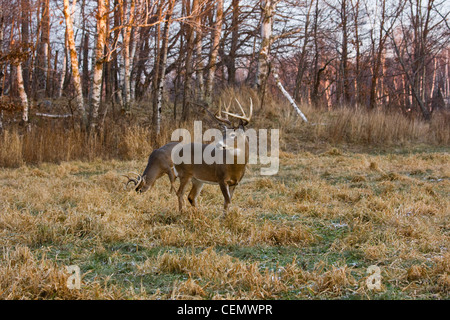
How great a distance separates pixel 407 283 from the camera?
126 inches

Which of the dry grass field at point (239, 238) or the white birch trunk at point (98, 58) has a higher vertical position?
the white birch trunk at point (98, 58)

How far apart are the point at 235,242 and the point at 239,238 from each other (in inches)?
4.3

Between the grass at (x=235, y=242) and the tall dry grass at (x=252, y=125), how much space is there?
14.2ft

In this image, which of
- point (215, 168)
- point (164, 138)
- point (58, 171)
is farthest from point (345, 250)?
point (164, 138)

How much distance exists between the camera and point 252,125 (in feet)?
46.8

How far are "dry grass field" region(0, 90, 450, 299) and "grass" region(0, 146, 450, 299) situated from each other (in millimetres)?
14

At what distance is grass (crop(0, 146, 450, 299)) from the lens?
3059 mm

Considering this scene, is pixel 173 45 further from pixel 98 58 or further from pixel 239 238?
pixel 239 238

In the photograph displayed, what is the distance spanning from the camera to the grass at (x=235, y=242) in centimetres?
306

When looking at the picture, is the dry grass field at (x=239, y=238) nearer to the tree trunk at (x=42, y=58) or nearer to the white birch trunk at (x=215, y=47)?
the white birch trunk at (x=215, y=47)

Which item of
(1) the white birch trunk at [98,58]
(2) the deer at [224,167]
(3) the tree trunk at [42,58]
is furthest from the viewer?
(3) the tree trunk at [42,58]

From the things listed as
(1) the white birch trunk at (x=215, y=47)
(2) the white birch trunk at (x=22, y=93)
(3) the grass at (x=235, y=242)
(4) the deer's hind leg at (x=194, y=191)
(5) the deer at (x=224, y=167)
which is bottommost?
(3) the grass at (x=235, y=242)

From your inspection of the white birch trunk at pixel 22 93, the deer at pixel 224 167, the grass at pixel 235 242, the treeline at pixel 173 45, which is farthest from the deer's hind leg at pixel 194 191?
the white birch trunk at pixel 22 93

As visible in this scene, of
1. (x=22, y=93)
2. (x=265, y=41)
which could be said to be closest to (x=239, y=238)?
(x=265, y=41)
